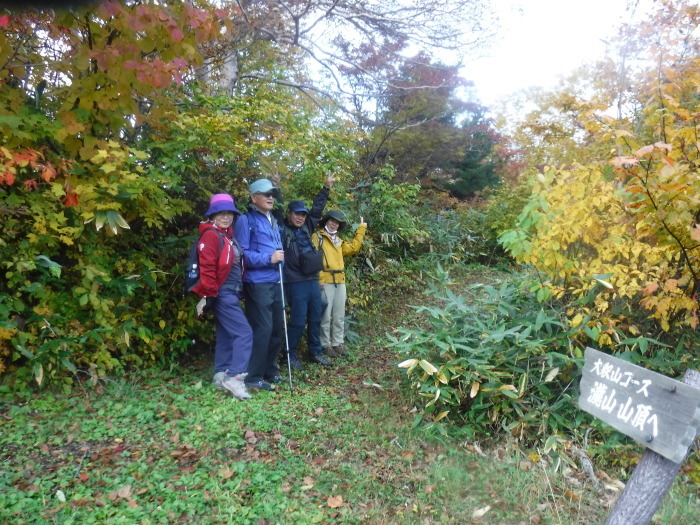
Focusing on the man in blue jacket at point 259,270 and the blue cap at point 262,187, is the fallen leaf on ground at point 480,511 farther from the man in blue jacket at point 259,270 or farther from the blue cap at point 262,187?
the blue cap at point 262,187

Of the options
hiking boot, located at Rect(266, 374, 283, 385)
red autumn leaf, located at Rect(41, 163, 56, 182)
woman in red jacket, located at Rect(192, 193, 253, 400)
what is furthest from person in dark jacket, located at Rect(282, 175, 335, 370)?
red autumn leaf, located at Rect(41, 163, 56, 182)

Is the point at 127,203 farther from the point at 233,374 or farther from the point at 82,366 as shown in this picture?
the point at 233,374

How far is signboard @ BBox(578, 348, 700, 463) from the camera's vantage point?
1922mm

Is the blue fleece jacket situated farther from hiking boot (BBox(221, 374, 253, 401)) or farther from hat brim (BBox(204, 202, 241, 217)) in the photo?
hiking boot (BBox(221, 374, 253, 401))

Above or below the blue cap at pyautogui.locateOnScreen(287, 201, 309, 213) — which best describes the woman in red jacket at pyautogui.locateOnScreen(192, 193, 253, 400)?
below

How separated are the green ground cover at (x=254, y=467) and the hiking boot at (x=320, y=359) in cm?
106

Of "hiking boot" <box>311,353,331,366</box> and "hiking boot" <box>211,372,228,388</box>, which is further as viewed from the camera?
"hiking boot" <box>311,353,331,366</box>

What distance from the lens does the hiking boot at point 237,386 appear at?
4359 millimetres

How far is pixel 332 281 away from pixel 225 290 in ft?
5.26

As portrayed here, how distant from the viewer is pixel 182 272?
489 cm

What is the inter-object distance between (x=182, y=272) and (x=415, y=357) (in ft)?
8.11

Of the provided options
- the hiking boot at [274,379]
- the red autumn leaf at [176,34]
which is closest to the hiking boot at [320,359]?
the hiking boot at [274,379]

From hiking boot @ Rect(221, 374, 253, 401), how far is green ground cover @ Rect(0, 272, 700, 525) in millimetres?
99

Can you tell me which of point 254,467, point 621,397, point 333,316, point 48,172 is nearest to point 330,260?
point 333,316
